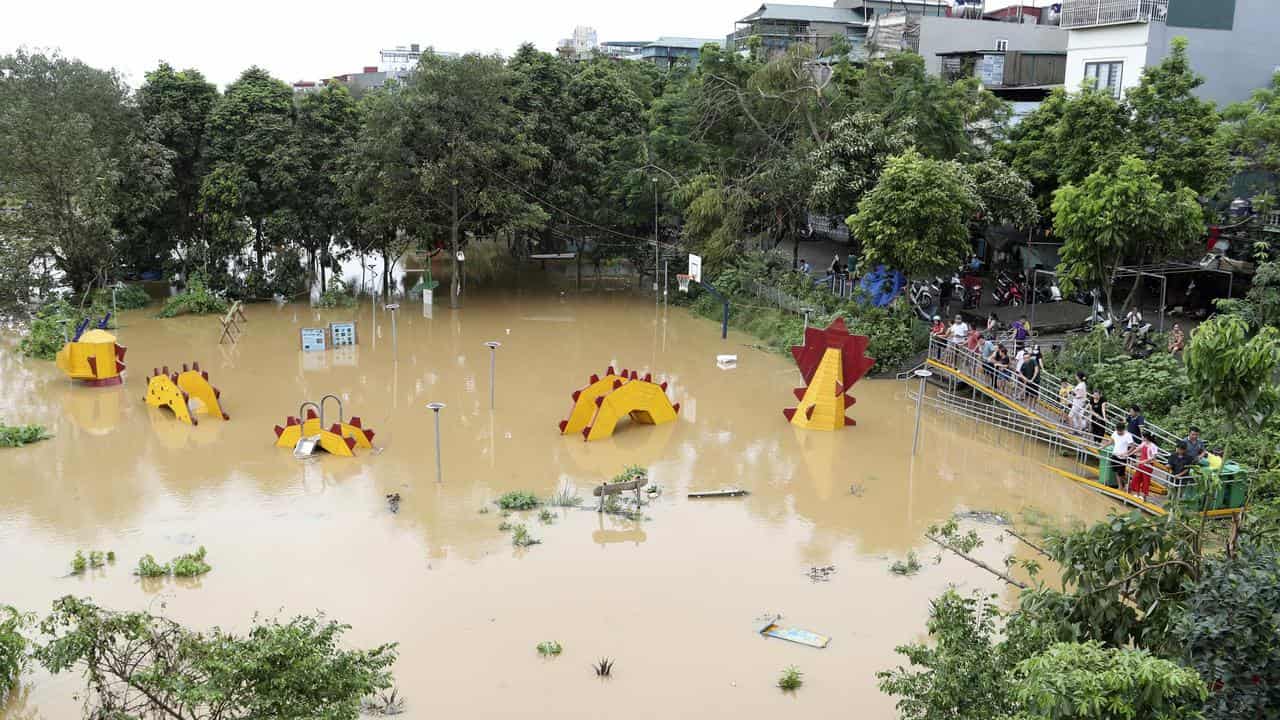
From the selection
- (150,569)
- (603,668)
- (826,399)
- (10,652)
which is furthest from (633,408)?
(10,652)

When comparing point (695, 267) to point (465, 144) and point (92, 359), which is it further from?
point (92, 359)

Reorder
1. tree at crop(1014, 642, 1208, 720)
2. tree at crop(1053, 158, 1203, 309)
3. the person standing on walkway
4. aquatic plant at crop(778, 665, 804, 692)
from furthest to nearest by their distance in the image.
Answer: tree at crop(1053, 158, 1203, 309) → the person standing on walkway → aquatic plant at crop(778, 665, 804, 692) → tree at crop(1014, 642, 1208, 720)

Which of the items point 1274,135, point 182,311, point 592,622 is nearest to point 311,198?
point 182,311

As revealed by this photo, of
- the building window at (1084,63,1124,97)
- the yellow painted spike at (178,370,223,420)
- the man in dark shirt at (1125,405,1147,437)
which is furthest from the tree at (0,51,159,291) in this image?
the building window at (1084,63,1124,97)

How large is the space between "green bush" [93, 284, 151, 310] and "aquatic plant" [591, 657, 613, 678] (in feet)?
78.2

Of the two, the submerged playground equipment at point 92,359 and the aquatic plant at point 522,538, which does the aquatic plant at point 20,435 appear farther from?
the aquatic plant at point 522,538

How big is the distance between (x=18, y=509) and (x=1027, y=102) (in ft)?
100

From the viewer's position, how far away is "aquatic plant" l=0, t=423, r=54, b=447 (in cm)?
1764

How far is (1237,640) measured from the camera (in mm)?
6395

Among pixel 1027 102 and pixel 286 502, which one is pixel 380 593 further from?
pixel 1027 102

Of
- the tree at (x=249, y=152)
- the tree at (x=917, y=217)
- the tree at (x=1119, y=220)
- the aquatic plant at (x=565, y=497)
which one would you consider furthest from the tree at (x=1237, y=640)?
the tree at (x=249, y=152)

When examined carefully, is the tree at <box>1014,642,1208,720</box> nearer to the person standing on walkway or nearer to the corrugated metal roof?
the person standing on walkway

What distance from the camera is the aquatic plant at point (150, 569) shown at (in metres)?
12.7

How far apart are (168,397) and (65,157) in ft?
36.6
